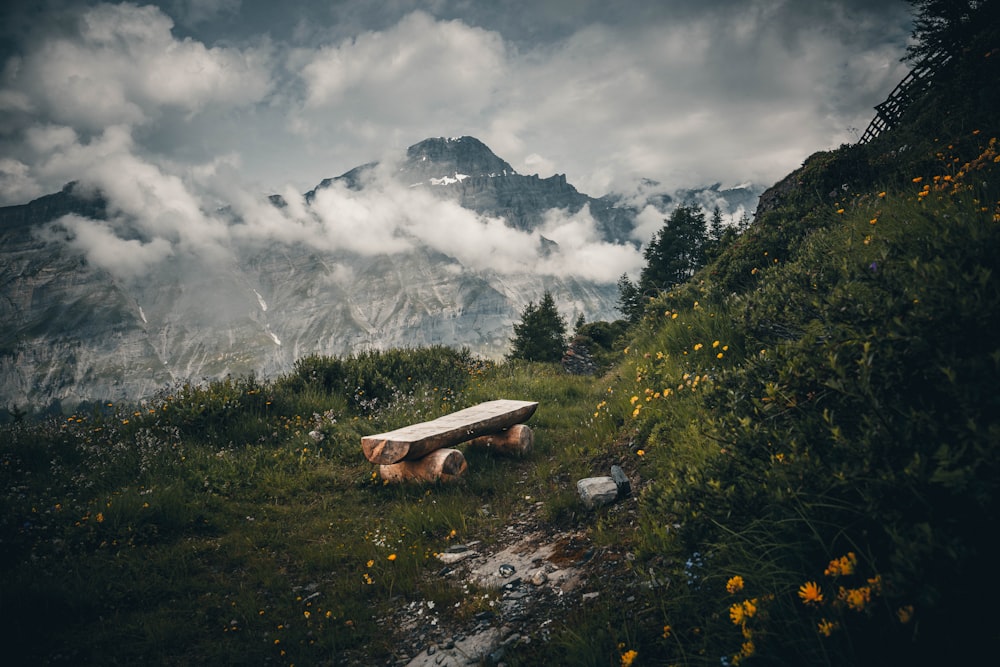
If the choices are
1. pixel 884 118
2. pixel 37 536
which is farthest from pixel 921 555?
pixel 884 118

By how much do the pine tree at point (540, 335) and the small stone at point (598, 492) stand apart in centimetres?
2376

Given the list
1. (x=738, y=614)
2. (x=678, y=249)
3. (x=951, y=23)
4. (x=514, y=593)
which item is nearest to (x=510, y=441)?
(x=514, y=593)

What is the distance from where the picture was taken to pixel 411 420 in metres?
8.85

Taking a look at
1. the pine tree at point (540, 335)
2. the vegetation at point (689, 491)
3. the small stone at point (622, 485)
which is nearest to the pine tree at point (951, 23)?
the vegetation at point (689, 491)

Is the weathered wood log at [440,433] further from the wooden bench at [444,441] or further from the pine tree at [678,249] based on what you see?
the pine tree at [678,249]

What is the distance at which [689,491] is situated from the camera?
320 centimetres

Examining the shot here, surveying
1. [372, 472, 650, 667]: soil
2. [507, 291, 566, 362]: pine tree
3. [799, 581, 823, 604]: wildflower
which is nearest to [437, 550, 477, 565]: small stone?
[372, 472, 650, 667]: soil

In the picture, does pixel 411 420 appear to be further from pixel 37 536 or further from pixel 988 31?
pixel 988 31

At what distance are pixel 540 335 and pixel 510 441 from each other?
22.9 m

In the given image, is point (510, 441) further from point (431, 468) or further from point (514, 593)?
point (514, 593)

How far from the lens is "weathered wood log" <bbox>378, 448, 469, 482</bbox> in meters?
6.14

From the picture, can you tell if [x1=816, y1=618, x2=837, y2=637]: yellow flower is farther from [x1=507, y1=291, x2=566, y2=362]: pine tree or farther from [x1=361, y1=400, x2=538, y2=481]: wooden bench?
[x1=507, y1=291, x2=566, y2=362]: pine tree

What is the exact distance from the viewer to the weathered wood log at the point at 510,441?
722 centimetres

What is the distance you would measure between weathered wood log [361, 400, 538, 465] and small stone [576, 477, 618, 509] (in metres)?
2.25
